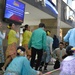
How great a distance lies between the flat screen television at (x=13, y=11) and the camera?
8.57 m

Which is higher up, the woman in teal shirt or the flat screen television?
the flat screen television

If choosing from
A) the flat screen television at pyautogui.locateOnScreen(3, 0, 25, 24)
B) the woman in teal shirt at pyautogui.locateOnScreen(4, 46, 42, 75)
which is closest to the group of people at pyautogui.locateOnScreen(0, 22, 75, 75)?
the woman in teal shirt at pyautogui.locateOnScreen(4, 46, 42, 75)

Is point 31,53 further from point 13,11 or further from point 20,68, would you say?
point 20,68

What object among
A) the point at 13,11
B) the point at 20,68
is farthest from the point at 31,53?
the point at 20,68

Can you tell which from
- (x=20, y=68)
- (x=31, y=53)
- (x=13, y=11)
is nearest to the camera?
(x=20, y=68)

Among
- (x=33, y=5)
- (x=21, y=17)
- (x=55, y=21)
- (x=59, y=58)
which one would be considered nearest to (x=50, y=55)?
(x=59, y=58)

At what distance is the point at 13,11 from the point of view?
8977 mm

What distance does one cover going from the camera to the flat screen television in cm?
857

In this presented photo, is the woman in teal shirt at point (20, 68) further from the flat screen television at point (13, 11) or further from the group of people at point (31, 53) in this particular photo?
the flat screen television at point (13, 11)

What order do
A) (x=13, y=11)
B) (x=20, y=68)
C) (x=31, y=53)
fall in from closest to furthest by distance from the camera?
(x=20, y=68)
(x=31, y=53)
(x=13, y=11)

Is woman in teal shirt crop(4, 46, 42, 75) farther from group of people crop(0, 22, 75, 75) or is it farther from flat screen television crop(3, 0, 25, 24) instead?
flat screen television crop(3, 0, 25, 24)

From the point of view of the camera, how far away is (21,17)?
966cm

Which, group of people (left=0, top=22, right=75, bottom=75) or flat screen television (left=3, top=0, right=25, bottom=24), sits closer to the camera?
group of people (left=0, top=22, right=75, bottom=75)

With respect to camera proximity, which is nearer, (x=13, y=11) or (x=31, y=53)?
(x=31, y=53)
